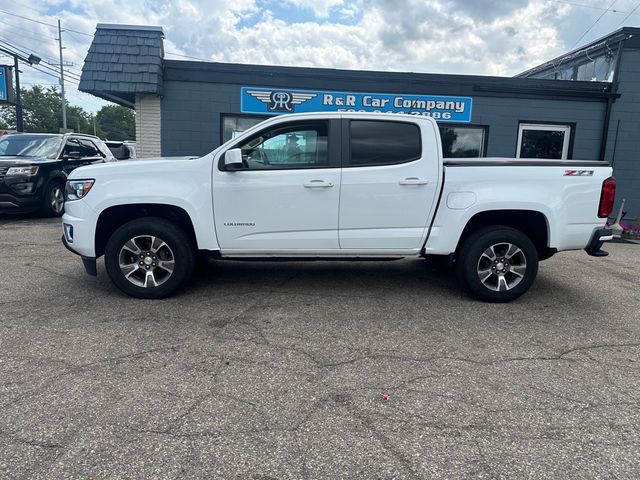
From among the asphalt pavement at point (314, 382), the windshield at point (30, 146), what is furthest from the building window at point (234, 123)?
the asphalt pavement at point (314, 382)

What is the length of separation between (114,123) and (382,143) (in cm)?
11149

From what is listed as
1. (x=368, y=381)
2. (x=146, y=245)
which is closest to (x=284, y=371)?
(x=368, y=381)

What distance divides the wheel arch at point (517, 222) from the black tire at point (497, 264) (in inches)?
4.0

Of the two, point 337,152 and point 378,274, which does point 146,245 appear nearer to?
point 337,152

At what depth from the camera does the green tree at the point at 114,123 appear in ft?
329

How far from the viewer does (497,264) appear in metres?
5.05

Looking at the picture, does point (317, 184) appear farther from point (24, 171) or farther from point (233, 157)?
point (24, 171)

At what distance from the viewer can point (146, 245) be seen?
495 centimetres

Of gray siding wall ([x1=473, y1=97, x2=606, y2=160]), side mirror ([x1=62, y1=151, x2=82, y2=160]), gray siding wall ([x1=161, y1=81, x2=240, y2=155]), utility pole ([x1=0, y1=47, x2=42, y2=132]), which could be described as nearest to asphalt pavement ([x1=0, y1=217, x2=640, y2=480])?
gray siding wall ([x1=161, y1=81, x2=240, y2=155])

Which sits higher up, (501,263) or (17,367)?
(501,263)

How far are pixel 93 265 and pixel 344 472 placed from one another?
3.75 m

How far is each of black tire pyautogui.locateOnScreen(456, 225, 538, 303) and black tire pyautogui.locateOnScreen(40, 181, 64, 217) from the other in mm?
8865

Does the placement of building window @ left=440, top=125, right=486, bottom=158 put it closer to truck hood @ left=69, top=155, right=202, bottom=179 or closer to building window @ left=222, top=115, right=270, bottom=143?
building window @ left=222, top=115, right=270, bottom=143

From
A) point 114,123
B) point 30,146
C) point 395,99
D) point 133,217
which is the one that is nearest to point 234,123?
point 395,99
